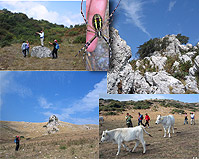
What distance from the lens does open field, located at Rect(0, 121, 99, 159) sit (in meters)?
8.64

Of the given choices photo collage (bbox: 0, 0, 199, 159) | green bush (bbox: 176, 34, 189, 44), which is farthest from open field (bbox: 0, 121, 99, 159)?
green bush (bbox: 176, 34, 189, 44)

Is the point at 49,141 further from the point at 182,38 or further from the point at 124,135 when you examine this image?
the point at 182,38

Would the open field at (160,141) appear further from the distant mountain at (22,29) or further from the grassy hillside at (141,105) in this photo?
the distant mountain at (22,29)

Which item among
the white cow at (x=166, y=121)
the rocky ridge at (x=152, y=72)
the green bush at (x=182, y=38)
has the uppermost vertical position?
the green bush at (x=182, y=38)

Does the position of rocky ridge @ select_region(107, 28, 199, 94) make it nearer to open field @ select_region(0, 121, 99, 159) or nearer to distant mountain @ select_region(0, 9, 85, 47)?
distant mountain @ select_region(0, 9, 85, 47)

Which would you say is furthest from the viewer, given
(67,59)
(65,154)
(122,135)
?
(67,59)

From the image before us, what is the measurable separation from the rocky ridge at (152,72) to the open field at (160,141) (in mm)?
1577

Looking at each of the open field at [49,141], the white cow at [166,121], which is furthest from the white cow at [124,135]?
the open field at [49,141]

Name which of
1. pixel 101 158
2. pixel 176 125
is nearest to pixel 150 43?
pixel 176 125

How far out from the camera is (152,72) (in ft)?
33.2

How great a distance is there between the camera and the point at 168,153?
294 inches

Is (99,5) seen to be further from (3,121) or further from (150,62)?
(3,121)

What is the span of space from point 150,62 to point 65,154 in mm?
6316

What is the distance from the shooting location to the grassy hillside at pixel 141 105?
8.38 metres
